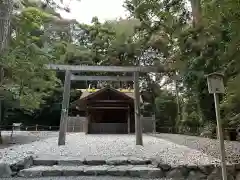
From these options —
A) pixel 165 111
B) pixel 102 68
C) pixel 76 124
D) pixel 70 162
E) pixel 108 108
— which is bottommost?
pixel 70 162

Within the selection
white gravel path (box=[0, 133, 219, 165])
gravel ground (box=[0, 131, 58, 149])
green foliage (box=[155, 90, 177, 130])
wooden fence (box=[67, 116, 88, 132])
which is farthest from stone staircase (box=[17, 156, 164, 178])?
green foliage (box=[155, 90, 177, 130])

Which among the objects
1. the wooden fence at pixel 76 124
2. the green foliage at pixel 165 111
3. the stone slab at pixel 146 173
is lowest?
the stone slab at pixel 146 173

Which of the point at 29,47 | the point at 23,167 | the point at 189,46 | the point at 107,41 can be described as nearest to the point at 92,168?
the point at 23,167

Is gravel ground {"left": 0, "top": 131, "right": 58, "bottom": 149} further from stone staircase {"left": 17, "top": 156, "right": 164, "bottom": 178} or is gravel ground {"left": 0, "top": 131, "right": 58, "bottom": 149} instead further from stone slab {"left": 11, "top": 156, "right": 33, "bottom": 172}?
stone staircase {"left": 17, "top": 156, "right": 164, "bottom": 178}

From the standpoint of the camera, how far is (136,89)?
9469 mm

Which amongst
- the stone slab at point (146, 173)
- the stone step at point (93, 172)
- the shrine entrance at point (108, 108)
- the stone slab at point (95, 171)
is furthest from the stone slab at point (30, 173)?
the shrine entrance at point (108, 108)

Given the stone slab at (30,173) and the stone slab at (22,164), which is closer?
the stone slab at (30,173)

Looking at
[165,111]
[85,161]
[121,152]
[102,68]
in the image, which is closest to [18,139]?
[102,68]

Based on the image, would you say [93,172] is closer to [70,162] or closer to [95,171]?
[95,171]

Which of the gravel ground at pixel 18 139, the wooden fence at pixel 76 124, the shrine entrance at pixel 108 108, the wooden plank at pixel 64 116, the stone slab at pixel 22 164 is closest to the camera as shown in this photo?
the stone slab at pixel 22 164

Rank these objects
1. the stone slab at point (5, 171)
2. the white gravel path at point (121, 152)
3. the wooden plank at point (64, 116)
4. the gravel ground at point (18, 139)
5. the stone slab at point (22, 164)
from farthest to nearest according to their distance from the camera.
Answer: the gravel ground at point (18, 139)
the wooden plank at point (64, 116)
the white gravel path at point (121, 152)
the stone slab at point (22, 164)
the stone slab at point (5, 171)

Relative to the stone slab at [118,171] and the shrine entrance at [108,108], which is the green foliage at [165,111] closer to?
the shrine entrance at [108,108]

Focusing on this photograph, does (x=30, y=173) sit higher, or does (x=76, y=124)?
(x=76, y=124)

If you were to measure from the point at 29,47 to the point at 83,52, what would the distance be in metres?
13.3
